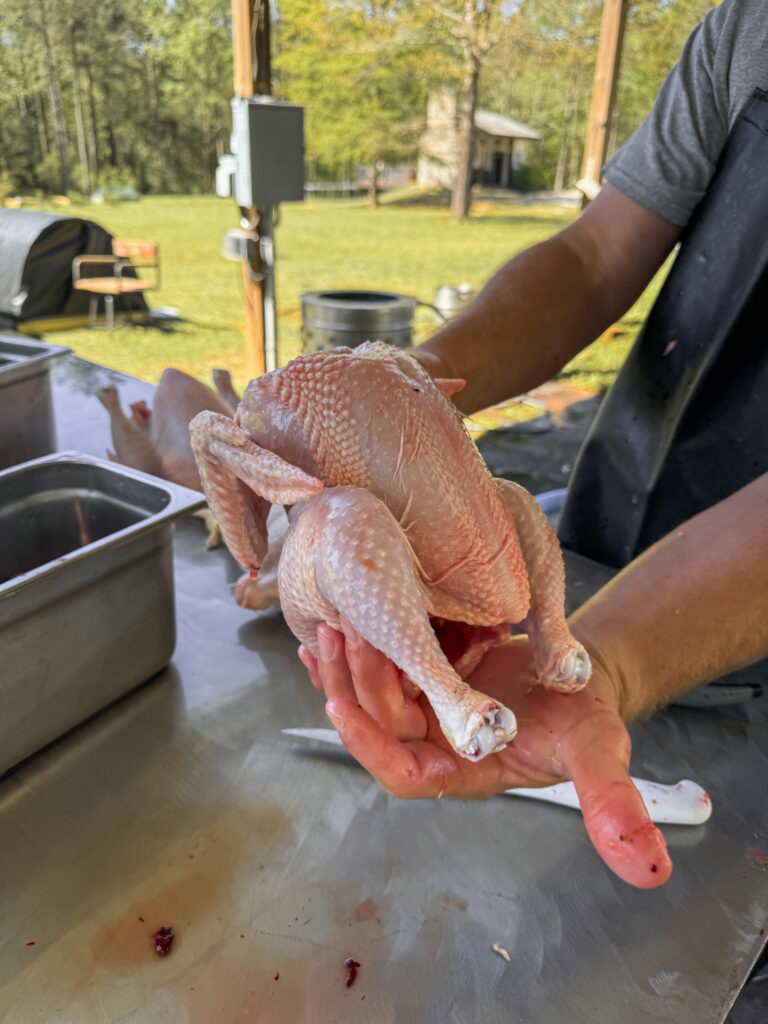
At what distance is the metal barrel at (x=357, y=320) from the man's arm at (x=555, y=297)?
4.08 feet

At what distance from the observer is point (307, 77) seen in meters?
13.2

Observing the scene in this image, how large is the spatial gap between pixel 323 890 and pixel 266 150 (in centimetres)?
391

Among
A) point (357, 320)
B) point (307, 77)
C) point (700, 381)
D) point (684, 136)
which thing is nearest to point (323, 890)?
point (700, 381)

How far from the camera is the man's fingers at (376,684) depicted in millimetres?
855

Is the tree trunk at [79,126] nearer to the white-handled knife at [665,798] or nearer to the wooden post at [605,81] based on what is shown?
the wooden post at [605,81]

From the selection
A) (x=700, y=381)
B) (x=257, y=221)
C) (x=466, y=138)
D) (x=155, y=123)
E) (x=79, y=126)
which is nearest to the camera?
(x=700, y=381)

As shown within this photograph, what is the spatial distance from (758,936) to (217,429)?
97 cm

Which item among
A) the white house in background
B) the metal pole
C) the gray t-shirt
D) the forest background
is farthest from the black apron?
the white house in background

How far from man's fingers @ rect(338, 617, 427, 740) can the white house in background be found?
1741cm

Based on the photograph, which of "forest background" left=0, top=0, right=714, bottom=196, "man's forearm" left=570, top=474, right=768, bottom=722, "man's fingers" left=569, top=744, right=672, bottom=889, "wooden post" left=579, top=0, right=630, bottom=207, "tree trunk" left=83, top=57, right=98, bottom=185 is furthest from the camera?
"tree trunk" left=83, top=57, right=98, bottom=185

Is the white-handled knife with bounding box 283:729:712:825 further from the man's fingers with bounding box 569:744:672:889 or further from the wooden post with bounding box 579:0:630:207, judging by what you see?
the wooden post with bounding box 579:0:630:207

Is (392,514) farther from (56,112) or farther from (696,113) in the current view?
(56,112)

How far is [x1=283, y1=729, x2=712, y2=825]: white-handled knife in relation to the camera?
1.02 metres

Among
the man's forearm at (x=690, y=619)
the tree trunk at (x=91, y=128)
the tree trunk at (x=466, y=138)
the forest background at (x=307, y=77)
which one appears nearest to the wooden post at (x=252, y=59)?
the forest background at (x=307, y=77)
